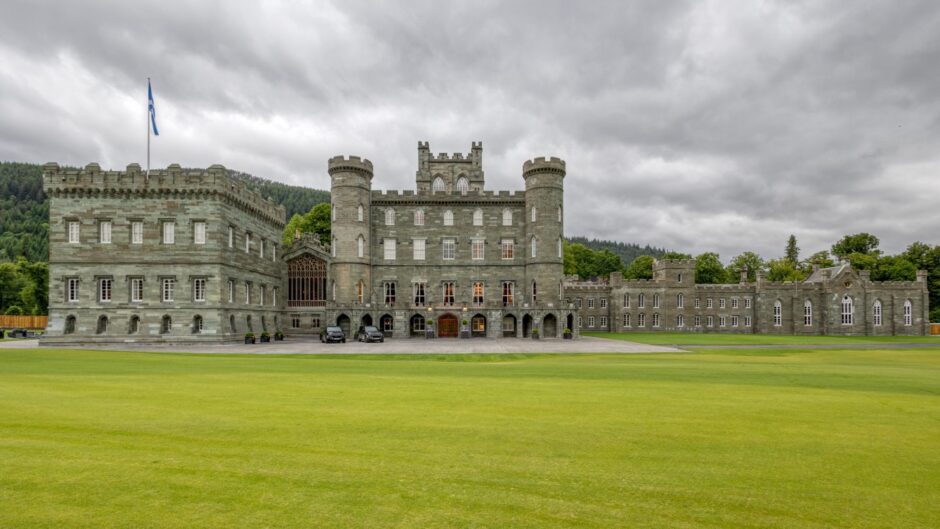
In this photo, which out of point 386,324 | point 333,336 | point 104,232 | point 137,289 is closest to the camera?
point 137,289

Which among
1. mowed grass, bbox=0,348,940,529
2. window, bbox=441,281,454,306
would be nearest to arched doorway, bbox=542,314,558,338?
window, bbox=441,281,454,306

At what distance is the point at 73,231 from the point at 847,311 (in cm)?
8819

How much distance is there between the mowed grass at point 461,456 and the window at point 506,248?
4080 cm

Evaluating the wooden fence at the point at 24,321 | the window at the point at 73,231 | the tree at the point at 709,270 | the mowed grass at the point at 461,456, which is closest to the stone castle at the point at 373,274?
the window at the point at 73,231

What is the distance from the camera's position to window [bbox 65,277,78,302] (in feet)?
136

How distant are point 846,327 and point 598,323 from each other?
3243 cm

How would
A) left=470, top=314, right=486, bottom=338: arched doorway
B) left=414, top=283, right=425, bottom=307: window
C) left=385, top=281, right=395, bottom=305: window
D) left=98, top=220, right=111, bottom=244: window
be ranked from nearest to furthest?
1. left=98, top=220, right=111, bottom=244: window
2. left=470, top=314, right=486, bottom=338: arched doorway
3. left=385, top=281, right=395, bottom=305: window
4. left=414, top=283, right=425, bottom=307: window

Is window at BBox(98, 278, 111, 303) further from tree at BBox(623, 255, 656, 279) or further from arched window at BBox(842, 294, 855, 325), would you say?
tree at BBox(623, 255, 656, 279)

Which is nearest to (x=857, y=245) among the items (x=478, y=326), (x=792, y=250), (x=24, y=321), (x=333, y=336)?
(x=792, y=250)

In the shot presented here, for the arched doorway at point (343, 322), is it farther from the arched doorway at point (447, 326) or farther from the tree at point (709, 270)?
the tree at point (709, 270)

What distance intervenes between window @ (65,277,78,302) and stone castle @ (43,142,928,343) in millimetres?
102

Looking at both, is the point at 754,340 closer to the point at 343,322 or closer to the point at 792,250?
the point at 343,322

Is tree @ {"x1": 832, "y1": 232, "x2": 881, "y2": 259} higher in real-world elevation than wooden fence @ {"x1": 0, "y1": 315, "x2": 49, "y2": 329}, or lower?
higher

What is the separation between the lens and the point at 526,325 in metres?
53.1
